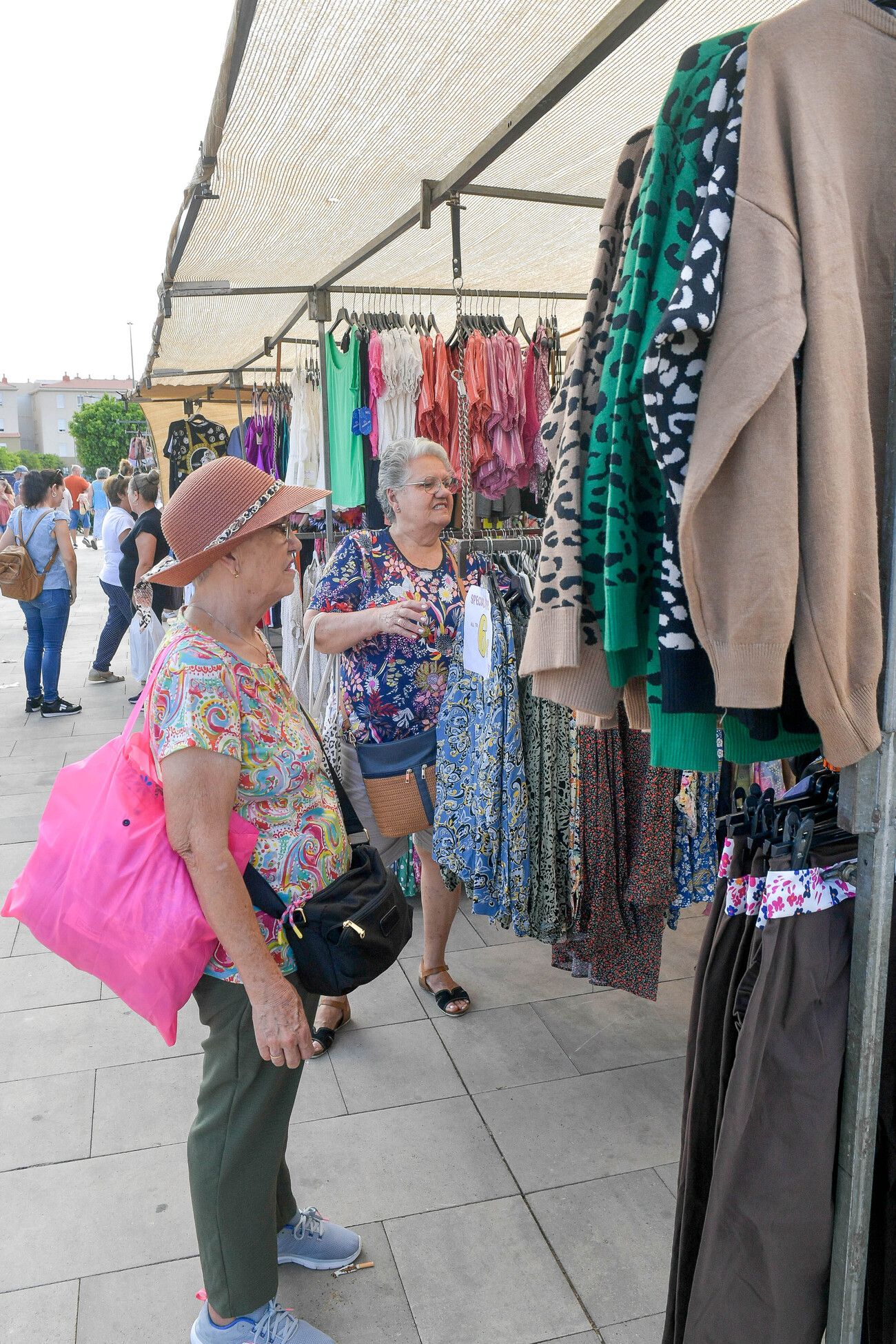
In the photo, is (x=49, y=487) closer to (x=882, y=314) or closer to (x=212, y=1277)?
(x=212, y=1277)

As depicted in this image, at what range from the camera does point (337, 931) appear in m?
1.92

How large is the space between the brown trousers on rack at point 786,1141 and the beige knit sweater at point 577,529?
1.42ft

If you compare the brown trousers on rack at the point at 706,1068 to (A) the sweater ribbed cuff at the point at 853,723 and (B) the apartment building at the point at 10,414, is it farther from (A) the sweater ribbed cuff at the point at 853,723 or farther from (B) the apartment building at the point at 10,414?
(B) the apartment building at the point at 10,414

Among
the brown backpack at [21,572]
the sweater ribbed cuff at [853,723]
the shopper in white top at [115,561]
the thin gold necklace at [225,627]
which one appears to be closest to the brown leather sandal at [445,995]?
the thin gold necklace at [225,627]

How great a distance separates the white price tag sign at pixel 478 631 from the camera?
9.17 ft

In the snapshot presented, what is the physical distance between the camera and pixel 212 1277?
1.94m

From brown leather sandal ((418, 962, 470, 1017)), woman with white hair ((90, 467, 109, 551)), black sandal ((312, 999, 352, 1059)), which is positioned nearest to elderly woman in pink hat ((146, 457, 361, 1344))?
black sandal ((312, 999, 352, 1059))

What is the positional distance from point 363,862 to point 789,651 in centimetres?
118

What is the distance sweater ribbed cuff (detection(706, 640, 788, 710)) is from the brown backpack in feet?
23.8

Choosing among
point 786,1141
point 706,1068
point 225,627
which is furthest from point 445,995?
point 786,1141

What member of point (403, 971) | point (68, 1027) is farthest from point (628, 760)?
point (68, 1027)

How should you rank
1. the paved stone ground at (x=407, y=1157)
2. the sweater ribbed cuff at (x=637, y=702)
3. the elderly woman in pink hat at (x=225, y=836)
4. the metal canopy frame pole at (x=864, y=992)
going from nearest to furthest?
the metal canopy frame pole at (x=864, y=992), the sweater ribbed cuff at (x=637, y=702), the elderly woman in pink hat at (x=225, y=836), the paved stone ground at (x=407, y=1157)

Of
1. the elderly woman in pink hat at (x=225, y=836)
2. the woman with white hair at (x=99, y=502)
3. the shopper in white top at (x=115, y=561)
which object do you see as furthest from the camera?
the woman with white hair at (x=99, y=502)

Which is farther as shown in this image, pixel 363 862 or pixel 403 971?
pixel 403 971
